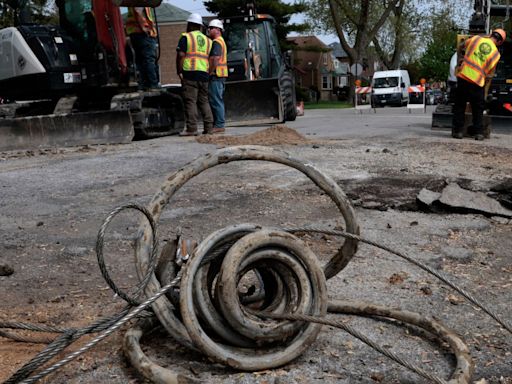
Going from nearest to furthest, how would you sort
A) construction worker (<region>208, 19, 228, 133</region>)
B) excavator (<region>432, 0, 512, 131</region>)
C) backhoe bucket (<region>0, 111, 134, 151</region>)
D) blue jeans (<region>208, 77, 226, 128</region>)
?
backhoe bucket (<region>0, 111, 134, 151</region>) < construction worker (<region>208, 19, 228, 133</region>) < blue jeans (<region>208, 77, 226, 128</region>) < excavator (<region>432, 0, 512, 131</region>)

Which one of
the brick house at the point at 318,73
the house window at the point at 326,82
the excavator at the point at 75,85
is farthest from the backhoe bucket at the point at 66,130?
the house window at the point at 326,82

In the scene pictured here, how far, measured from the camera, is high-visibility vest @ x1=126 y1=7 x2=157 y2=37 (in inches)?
464

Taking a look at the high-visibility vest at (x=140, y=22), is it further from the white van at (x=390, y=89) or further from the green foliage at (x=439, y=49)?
the green foliage at (x=439, y=49)

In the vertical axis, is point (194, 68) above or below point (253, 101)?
above

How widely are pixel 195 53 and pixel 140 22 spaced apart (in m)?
1.14

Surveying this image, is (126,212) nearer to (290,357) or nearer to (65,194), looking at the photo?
(65,194)

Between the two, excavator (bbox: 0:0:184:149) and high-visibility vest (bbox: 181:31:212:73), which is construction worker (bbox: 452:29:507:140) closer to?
high-visibility vest (bbox: 181:31:212:73)

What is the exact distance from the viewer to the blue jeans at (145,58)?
39.2 feet

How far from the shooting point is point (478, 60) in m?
11.5

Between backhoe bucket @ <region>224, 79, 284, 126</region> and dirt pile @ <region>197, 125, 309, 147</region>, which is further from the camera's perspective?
backhoe bucket @ <region>224, 79, 284, 126</region>

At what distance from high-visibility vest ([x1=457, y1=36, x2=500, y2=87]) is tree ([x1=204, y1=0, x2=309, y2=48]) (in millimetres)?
29424

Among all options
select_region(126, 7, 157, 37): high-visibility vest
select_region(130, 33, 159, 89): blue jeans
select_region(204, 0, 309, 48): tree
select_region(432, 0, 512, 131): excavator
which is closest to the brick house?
select_region(204, 0, 309, 48): tree

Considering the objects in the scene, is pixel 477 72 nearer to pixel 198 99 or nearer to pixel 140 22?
pixel 198 99

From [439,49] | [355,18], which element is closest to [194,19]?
[355,18]
